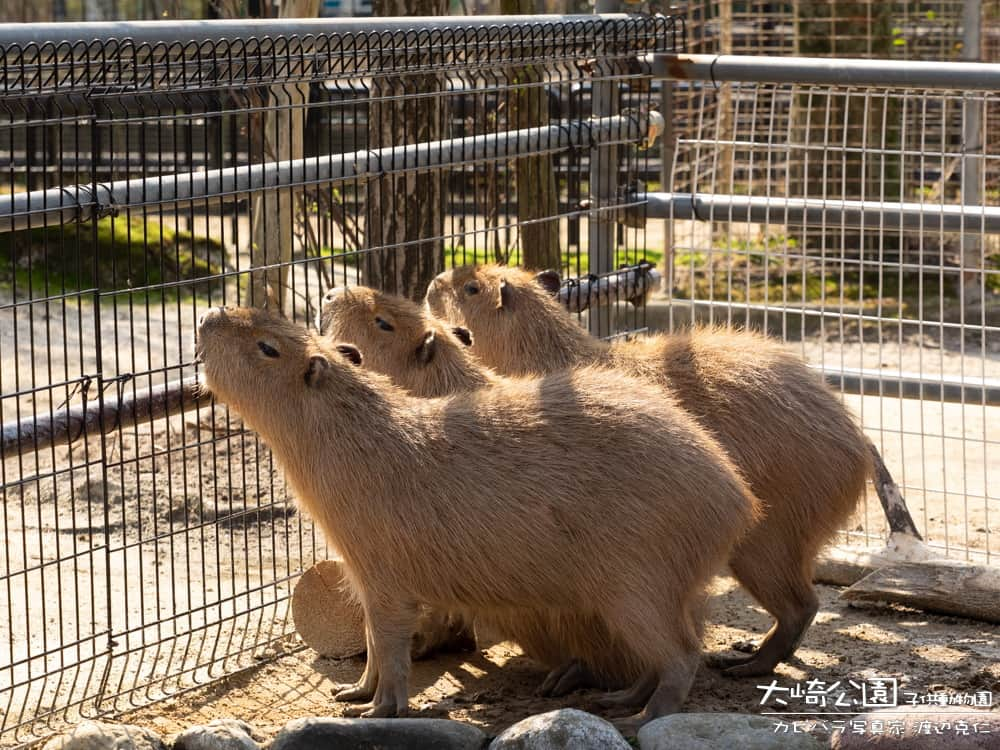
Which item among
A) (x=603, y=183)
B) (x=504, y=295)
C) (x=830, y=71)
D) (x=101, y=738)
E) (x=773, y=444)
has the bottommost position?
(x=101, y=738)

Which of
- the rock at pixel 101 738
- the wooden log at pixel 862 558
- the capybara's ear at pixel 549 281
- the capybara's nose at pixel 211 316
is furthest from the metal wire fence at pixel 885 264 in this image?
the rock at pixel 101 738

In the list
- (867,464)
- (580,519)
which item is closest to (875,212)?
(867,464)

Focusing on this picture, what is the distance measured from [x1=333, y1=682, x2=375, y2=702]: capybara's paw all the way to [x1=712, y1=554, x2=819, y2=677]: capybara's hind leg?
42.9 inches

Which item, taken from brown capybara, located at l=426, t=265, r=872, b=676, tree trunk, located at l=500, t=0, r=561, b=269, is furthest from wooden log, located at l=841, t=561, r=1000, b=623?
tree trunk, located at l=500, t=0, r=561, b=269

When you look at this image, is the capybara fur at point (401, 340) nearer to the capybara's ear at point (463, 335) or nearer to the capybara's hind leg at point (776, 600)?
the capybara's ear at point (463, 335)

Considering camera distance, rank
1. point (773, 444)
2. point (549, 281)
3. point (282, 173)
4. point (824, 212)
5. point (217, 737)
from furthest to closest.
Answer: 1. point (824, 212)
2. point (549, 281)
3. point (773, 444)
4. point (282, 173)
5. point (217, 737)

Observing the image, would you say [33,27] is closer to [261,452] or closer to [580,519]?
[580,519]

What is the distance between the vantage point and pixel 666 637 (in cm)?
358

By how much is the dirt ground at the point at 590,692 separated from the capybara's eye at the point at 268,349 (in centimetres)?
98

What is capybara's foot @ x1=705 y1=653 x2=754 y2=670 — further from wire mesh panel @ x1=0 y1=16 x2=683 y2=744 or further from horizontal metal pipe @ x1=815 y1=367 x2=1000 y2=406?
wire mesh panel @ x1=0 y1=16 x2=683 y2=744

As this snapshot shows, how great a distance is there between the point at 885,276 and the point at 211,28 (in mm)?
8101

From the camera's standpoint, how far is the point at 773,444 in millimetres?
4020

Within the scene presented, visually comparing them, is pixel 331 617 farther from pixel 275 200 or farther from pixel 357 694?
pixel 275 200

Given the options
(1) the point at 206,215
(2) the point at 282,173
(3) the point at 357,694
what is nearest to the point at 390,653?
(3) the point at 357,694
